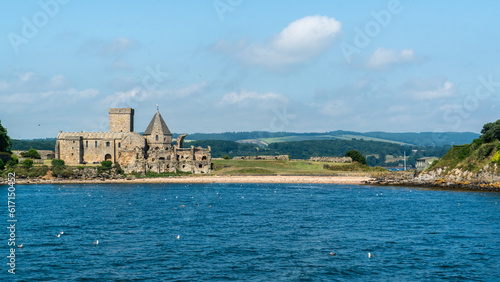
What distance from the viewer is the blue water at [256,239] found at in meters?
23.9

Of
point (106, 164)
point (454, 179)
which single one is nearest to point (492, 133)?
point (454, 179)

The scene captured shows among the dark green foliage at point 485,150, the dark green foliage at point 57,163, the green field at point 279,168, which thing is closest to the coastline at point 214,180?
the dark green foliage at point 57,163

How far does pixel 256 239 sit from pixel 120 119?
246ft

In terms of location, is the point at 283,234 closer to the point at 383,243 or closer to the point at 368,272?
the point at 383,243

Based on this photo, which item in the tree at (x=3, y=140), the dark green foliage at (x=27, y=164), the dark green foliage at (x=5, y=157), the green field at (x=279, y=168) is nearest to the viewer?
the dark green foliage at (x=27, y=164)

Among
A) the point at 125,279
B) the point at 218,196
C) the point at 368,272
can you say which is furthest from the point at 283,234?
the point at 218,196

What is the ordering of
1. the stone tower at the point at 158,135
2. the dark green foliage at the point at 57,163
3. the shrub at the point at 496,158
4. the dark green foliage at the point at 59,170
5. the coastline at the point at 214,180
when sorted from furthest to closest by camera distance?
1. the stone tower at the point at 158,135
2. the dark green foliage at the point at 57,163
3. the dark green foliage at the point at 59,170
4. the coastline at the point at 214,180
5. the shrub at the point at 496,158

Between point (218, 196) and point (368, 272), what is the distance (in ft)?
115

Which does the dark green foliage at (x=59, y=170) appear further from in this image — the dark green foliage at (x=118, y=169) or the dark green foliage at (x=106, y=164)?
the dark green foliage at (x=118, y=169)

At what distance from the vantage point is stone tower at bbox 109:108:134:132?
100625mm

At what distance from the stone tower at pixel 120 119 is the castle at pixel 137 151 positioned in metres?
3.45

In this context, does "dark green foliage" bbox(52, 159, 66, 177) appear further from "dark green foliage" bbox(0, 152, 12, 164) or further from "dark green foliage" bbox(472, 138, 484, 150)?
"dark green foliage" bbox(472, 138, 484, 150)

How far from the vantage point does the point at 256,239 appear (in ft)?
102

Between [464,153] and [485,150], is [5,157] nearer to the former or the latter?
[464,153]
